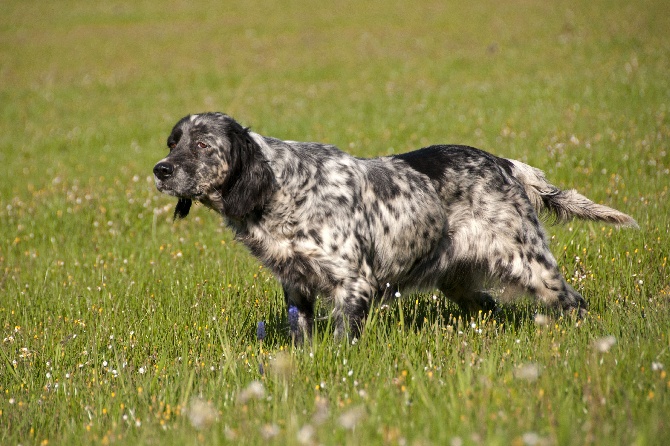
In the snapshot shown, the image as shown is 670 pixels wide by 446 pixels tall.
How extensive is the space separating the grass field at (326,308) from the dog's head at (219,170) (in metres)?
1.03

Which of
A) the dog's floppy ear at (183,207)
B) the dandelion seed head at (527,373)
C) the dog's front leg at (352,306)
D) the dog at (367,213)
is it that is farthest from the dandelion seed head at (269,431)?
the dog's floppy ear at (183,207)

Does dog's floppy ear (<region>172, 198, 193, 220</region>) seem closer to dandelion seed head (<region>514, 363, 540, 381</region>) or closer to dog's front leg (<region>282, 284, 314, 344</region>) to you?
dog's front leg (<region>282, 284, 314, 344</region>)

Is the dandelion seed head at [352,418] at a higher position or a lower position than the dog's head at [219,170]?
lower

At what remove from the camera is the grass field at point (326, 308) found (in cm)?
376

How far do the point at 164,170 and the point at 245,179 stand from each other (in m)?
0.58

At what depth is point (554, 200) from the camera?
6734mm

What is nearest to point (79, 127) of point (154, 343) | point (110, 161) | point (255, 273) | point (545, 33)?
point (110, 161)

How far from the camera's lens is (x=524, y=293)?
20.5 feet

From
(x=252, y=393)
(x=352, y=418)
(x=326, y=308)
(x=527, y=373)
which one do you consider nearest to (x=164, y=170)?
(x=326, y=308)

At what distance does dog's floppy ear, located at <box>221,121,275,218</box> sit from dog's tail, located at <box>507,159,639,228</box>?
234 cm

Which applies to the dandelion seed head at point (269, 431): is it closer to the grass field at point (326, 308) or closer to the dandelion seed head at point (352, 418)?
the grass field at point (326, 308)

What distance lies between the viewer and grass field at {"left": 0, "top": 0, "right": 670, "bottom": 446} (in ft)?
12.3

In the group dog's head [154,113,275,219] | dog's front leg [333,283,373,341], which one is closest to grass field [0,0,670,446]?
dog's front leg [333,283,373,341]

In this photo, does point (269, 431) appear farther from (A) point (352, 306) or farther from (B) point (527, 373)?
(A) point (352, 306)
